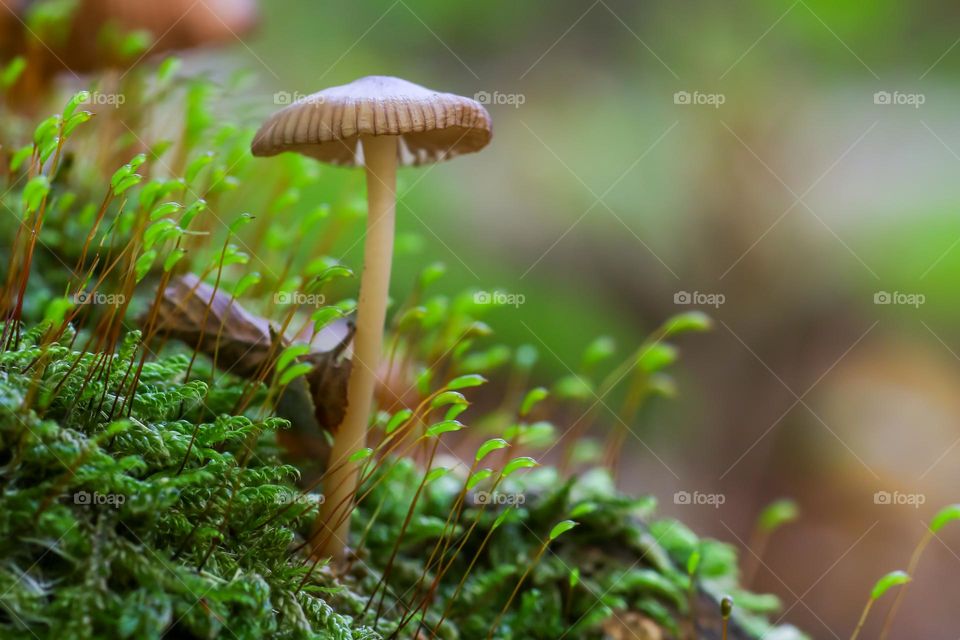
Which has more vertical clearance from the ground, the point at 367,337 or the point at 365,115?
the point at 365,115

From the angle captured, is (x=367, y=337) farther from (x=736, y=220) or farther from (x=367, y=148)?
(x=736, y=220)

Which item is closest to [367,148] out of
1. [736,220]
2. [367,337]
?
[367,337]

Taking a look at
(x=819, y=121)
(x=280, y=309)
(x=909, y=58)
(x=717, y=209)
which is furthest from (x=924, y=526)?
(x=280, y=309)

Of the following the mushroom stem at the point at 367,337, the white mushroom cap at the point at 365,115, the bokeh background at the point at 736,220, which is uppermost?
the bokeh background at the point at 736,220

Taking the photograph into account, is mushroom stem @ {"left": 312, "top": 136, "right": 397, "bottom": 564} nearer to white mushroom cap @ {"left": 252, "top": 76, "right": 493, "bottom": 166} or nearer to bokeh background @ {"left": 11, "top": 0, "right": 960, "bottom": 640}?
white mushroom cap @ {"left": 252, "top": 76, "right": 493, "bottom": 166}

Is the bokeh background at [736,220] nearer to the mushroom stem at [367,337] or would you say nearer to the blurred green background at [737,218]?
the blurred green background at [737,218]

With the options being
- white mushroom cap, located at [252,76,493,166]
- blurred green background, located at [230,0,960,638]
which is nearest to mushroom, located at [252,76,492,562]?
white mushroom cap, located at [252,76,493,166]

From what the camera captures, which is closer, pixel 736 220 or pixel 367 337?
pixel 367 337

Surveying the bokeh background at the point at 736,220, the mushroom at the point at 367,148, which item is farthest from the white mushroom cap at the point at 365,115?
the bokeh background at the point at 736,220
